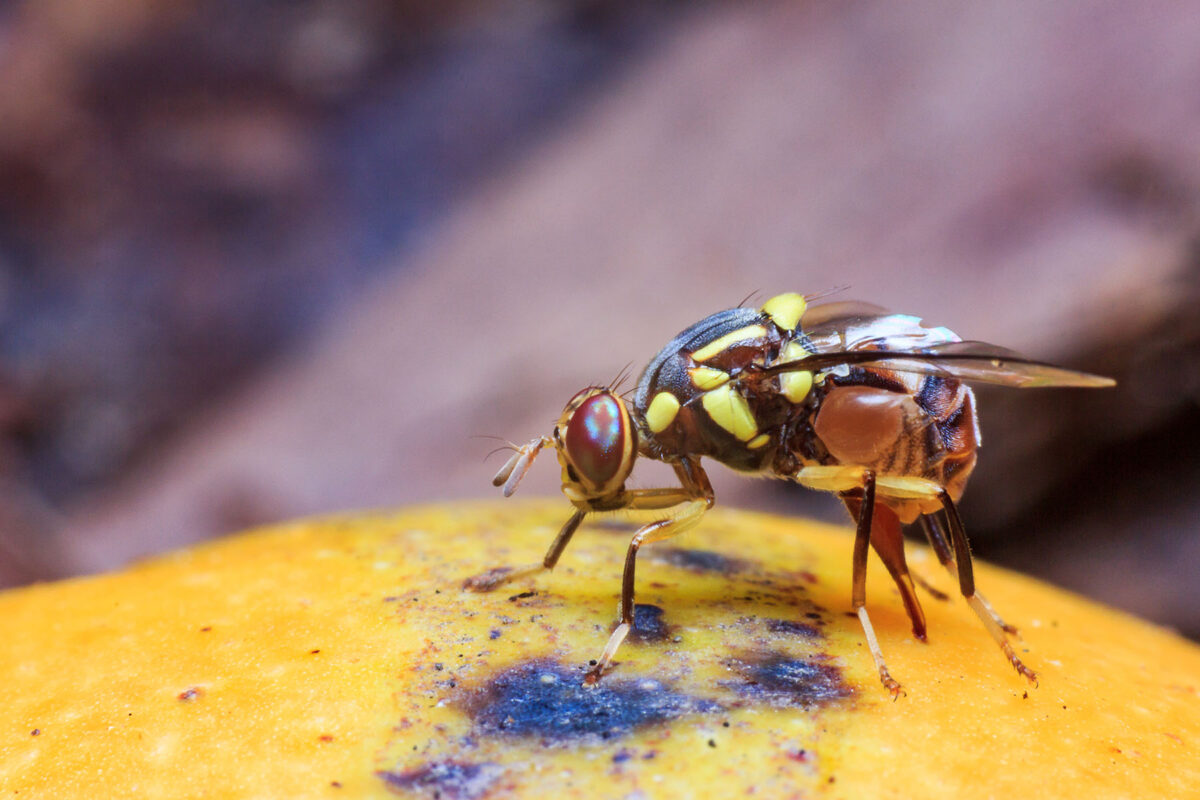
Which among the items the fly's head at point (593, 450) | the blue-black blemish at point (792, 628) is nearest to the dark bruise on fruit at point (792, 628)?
the blue-black blemish at point (792, 628)

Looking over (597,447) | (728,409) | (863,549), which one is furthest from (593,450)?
(863,549)

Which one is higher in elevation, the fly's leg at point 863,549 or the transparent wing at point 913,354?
the transparent wing at point 913,354

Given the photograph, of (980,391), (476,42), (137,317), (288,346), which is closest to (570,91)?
(476,42)

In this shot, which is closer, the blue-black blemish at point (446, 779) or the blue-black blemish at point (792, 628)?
the blue-black blemish at point (446, 779)

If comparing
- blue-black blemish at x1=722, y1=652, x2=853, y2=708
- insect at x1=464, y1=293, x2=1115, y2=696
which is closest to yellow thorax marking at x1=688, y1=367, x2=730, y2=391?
insect at x1=464, y1=293, x2=1115, y2=696

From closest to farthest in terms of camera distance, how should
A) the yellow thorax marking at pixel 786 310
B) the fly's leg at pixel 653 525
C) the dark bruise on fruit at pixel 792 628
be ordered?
the fly's leg at pixel 653 525 < the dark bruise on fruit at pixel 792 628 < the yellow thorax marking at pixel 786 310

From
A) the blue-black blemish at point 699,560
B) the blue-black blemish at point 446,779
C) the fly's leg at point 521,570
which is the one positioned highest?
the fly's leg at point 521,570

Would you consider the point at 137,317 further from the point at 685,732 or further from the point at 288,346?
the point at 685,732

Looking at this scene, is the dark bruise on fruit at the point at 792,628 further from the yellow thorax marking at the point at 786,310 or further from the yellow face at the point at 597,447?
the yellow thorax marking at the point at 786,310
